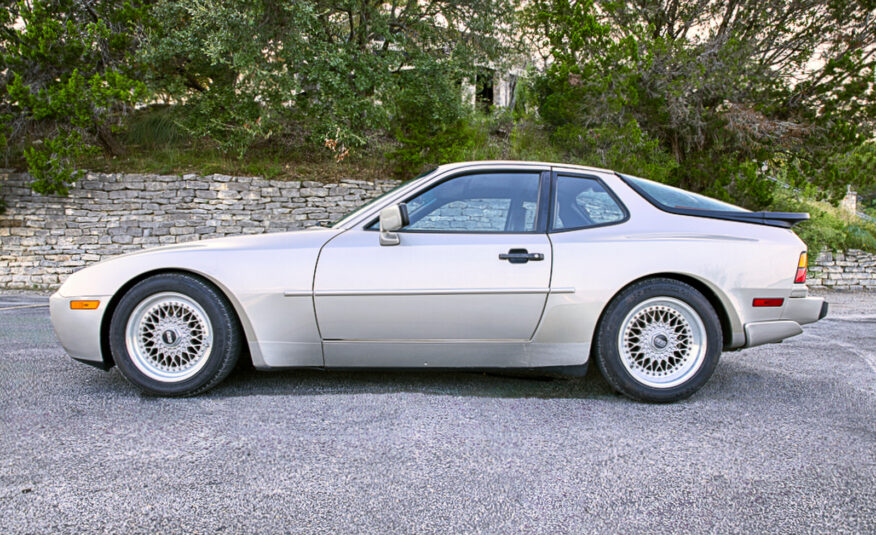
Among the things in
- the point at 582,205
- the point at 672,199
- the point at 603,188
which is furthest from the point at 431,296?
the point at 672,199

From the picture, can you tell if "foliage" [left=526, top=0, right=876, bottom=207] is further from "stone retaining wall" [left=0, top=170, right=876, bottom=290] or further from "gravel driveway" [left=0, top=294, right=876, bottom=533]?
"gravel driveway" [left=0, top=294, right=876, bottom=533]

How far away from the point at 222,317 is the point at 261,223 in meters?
8.95

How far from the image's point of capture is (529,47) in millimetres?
13211

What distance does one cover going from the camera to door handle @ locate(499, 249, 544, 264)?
10.5 ft

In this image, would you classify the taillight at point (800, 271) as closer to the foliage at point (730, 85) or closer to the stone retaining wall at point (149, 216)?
the foliage at point (730, 85)

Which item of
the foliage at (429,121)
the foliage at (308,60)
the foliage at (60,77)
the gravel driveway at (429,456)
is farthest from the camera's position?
the foliage at (429,121)

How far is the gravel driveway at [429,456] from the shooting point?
1.94m

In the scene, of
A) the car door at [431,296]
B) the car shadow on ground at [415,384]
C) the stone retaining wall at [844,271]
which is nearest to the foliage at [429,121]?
the stone retaining wall at [844,271]

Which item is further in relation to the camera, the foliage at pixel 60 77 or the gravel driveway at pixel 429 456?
the foliage at pixel 60 77

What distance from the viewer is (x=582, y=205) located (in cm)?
349

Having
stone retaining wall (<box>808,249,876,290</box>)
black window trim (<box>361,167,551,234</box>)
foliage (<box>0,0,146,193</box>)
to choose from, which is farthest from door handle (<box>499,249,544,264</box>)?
stone retaining wall (<box>808,249,876,290</box>)

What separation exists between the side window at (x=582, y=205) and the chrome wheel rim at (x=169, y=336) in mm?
2198

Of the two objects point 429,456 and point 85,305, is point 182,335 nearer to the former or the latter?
point 85,305

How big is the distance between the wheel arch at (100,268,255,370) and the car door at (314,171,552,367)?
44cm
